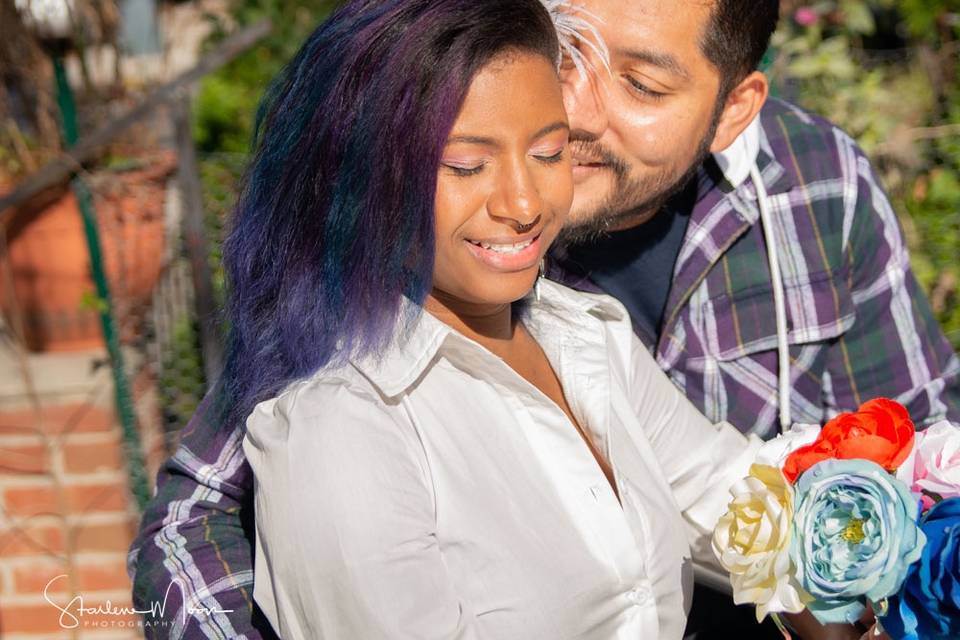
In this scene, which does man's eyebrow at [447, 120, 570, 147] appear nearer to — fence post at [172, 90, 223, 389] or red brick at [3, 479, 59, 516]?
fence post at [172, 90, 223, 389]

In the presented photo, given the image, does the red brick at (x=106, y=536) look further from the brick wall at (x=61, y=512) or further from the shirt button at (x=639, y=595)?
the shirt button at (x=639, y=595)

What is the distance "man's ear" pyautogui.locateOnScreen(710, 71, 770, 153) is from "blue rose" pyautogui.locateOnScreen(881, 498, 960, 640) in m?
1.02

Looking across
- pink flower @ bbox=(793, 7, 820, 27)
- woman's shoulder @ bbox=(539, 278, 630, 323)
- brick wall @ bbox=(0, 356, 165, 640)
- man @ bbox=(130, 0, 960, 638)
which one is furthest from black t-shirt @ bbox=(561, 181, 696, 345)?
pink flower @ bbox=(793, 7, 820, 27)

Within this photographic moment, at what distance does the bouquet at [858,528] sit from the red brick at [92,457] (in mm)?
2201

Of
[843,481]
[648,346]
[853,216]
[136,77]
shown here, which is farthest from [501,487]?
[136,77]

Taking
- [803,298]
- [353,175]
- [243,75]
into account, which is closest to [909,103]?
[803,298]

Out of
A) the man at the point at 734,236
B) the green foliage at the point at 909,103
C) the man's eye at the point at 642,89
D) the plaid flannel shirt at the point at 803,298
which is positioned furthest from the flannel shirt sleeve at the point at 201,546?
the green foliage at the point at 909,103

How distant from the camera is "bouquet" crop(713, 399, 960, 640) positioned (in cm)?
139

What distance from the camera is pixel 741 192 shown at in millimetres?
2295

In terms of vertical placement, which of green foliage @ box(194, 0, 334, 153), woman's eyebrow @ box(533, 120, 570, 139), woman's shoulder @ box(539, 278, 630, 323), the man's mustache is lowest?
green foliage @ box(194, 0, 334, 153)

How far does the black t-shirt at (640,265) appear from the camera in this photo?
2.25 m

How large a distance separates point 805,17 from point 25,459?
3.52m

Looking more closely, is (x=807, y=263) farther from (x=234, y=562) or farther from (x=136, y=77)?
(x=136, y=77)

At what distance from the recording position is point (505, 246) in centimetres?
148
